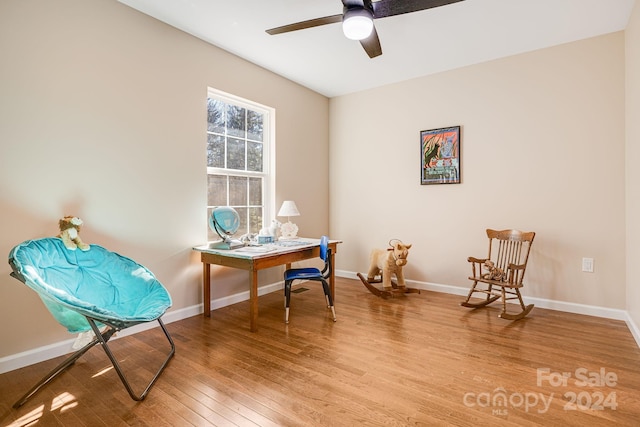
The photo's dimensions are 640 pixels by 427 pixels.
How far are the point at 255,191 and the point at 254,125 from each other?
801mm

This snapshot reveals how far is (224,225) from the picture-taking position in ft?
10.1

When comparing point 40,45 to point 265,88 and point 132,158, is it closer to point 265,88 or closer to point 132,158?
point 132,158

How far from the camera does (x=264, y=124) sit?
406cm

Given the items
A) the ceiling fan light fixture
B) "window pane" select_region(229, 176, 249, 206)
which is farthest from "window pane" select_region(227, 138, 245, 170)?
the ceiling fan light fixture

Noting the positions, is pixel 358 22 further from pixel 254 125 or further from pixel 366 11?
pixel 254 125

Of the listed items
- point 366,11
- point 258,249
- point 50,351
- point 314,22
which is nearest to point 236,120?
point 258,249

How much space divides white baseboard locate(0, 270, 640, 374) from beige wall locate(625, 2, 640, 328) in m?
0.20

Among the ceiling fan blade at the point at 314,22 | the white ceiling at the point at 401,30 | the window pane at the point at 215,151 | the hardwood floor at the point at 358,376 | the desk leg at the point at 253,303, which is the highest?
the white ceiling at the point at 401,30

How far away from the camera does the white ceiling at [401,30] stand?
267 cm

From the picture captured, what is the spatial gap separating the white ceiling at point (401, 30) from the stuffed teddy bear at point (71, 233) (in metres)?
1.83

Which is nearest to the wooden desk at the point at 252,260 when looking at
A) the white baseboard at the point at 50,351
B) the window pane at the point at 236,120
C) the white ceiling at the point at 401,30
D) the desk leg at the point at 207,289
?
the desk leg at the point at 207,289

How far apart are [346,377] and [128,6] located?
3.33m

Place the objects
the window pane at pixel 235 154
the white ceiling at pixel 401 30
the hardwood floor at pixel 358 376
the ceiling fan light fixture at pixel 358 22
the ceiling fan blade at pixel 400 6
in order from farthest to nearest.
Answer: the window pane at pixel 235 154 → the white ceiling at pixel 401 30 → the ceiling fan light fixture at pixel 358 22 → the ceiling fan blade at pixel 400 6 → the hardwood floor at pixel 358 376

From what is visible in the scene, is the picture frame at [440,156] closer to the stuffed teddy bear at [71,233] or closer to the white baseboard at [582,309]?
the white baseboard at [582,309]
